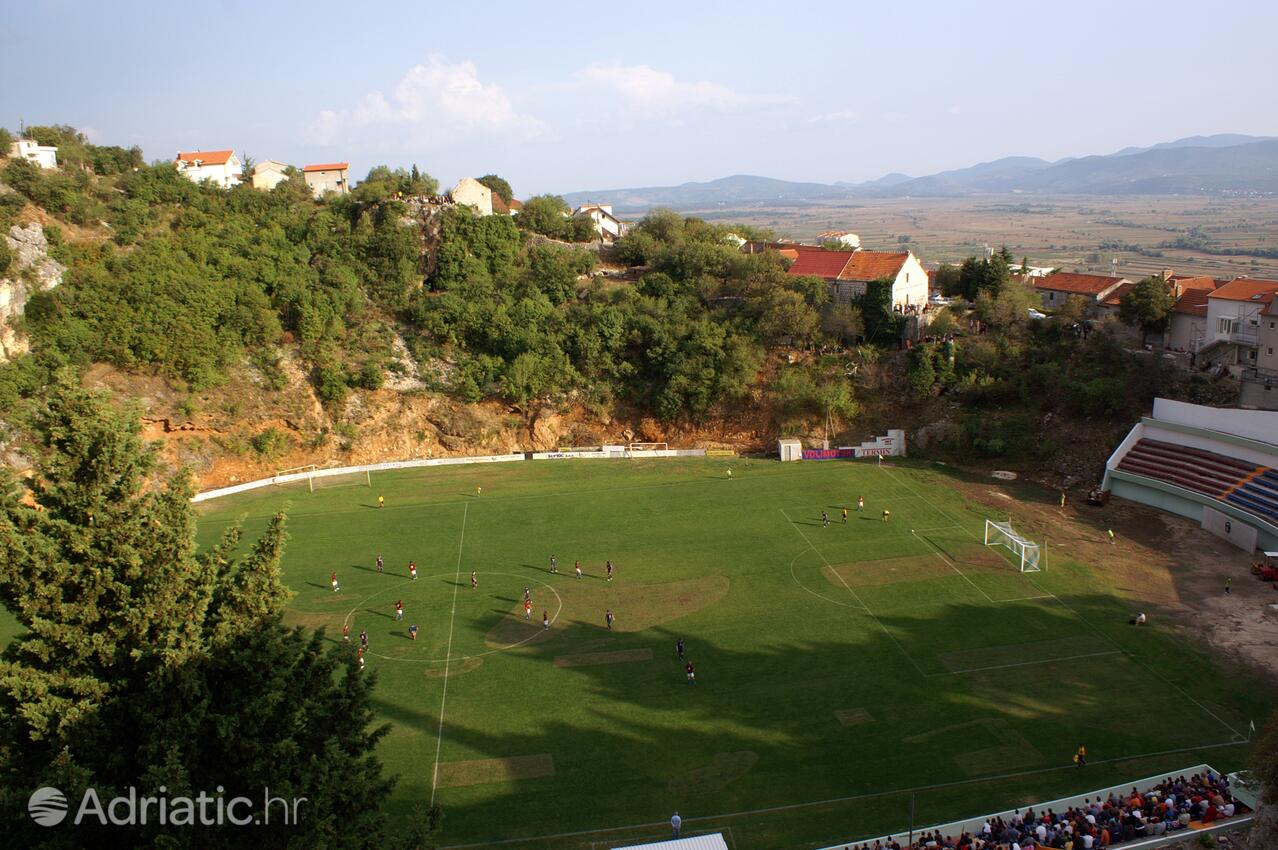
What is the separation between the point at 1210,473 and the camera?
39.2 metres

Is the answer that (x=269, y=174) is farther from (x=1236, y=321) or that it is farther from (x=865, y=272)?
(x=1236, y=321)

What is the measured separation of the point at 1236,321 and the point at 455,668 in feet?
151

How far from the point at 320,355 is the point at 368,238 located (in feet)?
43.4

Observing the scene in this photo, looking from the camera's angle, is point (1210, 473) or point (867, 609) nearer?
point (867, 609)

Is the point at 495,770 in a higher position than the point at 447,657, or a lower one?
lower

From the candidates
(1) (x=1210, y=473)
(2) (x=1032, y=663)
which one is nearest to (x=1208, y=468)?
(1) (x=1210, y=473)

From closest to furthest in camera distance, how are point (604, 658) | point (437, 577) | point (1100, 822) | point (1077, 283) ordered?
1. point (1100, 822)
2. point (604, 658)
3. point (437, 577)
4. point (1077, 283)

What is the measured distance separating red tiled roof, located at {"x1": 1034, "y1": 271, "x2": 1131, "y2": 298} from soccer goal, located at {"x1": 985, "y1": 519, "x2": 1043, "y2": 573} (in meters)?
27.1

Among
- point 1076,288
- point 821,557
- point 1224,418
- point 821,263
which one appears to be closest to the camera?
point 821,557

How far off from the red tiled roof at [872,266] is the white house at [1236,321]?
→ 18.7 meters

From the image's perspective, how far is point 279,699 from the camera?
11680 mm

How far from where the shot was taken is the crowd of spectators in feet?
60.3

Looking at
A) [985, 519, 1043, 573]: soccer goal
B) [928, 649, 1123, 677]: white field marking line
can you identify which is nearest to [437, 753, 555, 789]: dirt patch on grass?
[928, 649, 1123, 677]: white field marking line

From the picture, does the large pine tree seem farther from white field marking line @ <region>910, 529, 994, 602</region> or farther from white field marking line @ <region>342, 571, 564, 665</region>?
white field marking line @ <region>910, 529, 994, 602</region>
